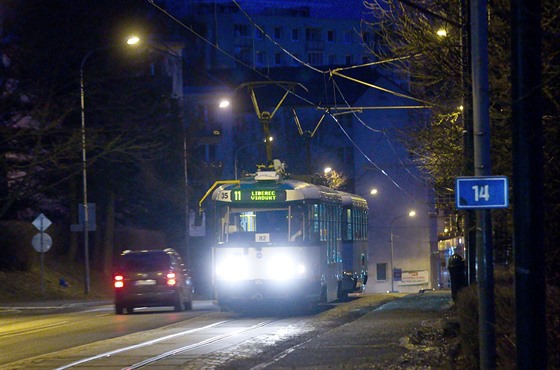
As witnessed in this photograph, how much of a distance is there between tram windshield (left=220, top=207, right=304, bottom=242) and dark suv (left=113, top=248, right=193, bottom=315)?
3882 millimetres

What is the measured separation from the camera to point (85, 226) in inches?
1582

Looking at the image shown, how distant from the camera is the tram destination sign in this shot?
2489cm

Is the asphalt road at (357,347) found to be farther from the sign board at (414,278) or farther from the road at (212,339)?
the sign board at (414,278)

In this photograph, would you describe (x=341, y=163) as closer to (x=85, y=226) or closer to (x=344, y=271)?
(x=85, y=226)

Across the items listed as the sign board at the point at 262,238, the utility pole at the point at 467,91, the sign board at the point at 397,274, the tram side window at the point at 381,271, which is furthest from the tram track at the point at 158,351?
the tram side window at the point at 381,271

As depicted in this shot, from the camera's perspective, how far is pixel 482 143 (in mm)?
11070

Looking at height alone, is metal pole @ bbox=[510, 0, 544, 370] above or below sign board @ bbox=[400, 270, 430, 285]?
above

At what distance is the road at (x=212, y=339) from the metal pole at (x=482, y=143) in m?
4.03

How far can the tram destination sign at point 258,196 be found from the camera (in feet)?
81.7

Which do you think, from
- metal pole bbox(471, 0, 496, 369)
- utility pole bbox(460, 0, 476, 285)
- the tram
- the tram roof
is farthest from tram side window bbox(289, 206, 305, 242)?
metal pole bbox(471, 0, 496, 369)

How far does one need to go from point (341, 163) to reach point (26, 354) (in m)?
61.6

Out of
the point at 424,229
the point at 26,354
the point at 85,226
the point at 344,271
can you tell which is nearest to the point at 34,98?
the point at 85,226

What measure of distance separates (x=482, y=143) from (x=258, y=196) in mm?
14128

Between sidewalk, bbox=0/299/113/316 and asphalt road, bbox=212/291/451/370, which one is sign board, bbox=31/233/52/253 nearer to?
sidewalk, bbox=0/299/113/316
